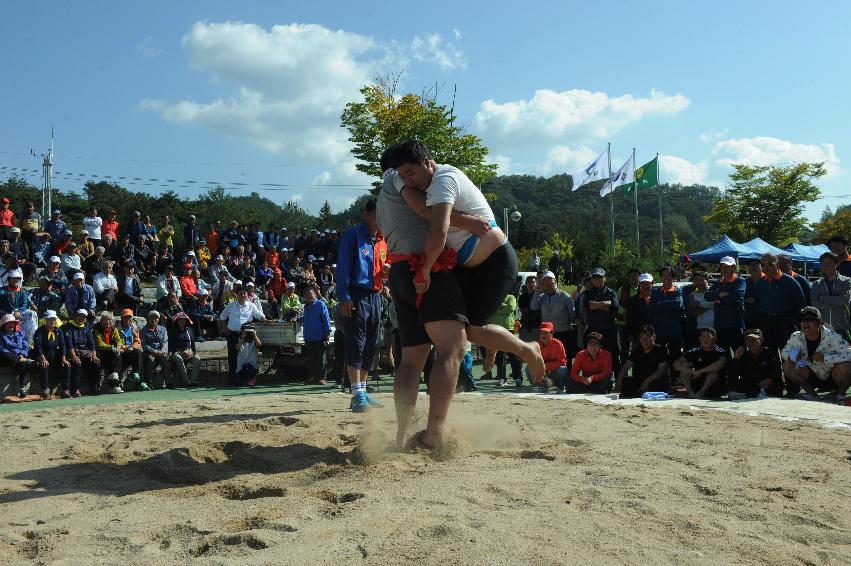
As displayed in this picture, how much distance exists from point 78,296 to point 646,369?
30.9 feet

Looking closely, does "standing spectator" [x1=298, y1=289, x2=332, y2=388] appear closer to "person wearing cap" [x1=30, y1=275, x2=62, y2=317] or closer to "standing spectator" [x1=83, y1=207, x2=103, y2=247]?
"person wearing cap" [x1=30, y1=275, x2=62, y2=317]

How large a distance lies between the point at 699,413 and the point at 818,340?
3.35 metres

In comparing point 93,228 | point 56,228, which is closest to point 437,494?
point 93,228

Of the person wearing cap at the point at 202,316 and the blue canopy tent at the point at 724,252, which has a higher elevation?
the blue canopy tent at the point at 724,252

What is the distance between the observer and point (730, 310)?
952 centimetres

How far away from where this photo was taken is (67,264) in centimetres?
1503

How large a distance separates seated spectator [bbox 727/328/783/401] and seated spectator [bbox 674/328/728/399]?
5.4 inches

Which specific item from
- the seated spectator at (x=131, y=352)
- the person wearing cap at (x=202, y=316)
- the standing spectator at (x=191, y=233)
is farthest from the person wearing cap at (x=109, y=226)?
the seated spectator at (x=131, y=352)

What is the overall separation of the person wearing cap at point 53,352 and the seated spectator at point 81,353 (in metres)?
0.11

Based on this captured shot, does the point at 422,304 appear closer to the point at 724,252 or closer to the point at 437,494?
the point at 437,494

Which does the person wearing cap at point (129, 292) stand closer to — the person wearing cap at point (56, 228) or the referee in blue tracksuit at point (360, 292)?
the person wearing cap at point (56, 228)

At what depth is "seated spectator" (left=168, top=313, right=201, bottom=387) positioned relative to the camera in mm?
12117

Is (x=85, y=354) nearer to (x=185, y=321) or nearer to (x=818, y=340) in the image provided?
(x=185, y=321)

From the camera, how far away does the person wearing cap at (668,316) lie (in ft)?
32.4
